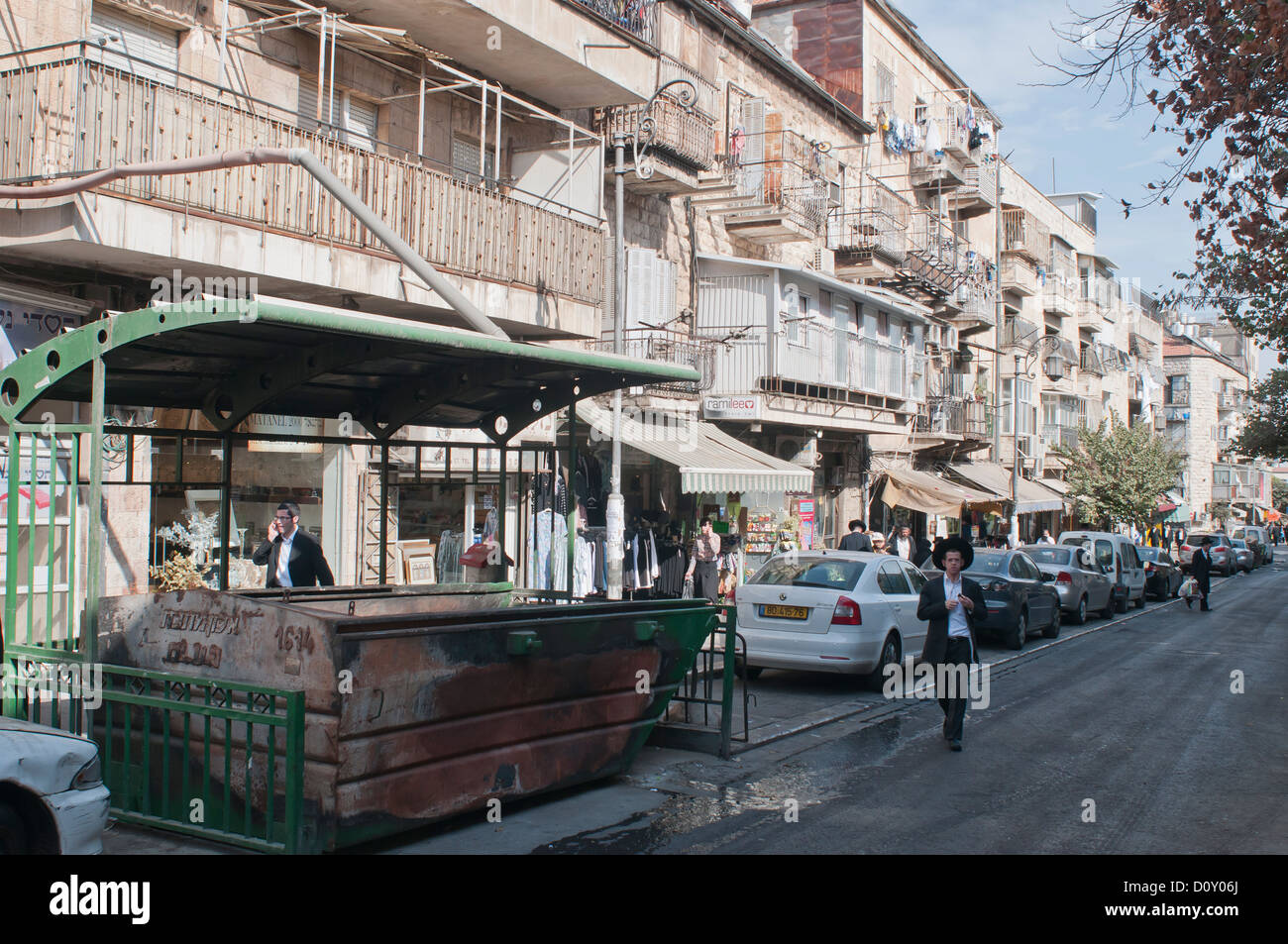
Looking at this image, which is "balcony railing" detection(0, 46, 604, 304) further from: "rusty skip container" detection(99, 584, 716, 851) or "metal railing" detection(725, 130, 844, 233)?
"metal railing" detection(725, 130, 844, 233)

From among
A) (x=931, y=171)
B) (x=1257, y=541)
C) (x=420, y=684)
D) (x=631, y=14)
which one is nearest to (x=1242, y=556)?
(x=1257, y=541)

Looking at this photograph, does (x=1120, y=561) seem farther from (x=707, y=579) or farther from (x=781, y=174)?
(x=707, y=579)

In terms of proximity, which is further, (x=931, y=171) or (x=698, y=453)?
(x=931, y=171)

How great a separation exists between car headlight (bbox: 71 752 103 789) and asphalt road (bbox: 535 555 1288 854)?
8.03ft

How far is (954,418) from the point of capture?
33.8m

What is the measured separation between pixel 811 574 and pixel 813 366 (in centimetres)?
1174

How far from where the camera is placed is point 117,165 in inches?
401

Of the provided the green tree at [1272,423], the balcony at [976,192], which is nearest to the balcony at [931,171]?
the balcony at [976,192]

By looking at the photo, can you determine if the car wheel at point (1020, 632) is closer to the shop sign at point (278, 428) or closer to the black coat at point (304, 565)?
the shop sign at point (278, 428)

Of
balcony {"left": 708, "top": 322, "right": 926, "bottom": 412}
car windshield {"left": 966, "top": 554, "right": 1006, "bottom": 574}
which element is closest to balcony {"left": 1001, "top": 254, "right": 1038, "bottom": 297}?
balcony {"left": 708, "top": 322, "right": 926, "bottom": 412}

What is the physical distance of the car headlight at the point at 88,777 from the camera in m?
5.16

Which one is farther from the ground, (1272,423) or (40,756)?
(1272,423)

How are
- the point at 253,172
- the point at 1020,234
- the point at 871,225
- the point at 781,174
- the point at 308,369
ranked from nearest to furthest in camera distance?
the point at 308,369 → the point at 253,172 → the point at 781,174 → the point at 871,225 → the point at 1020,234

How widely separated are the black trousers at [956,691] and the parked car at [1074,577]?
40.2 feet
